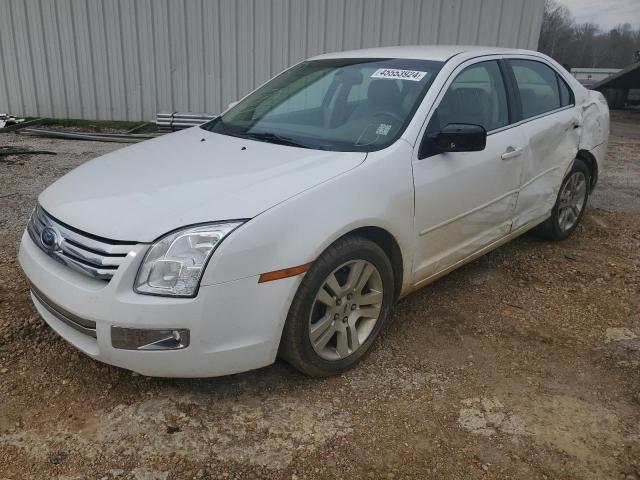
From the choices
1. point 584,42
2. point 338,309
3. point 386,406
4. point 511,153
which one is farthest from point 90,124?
point 584,42

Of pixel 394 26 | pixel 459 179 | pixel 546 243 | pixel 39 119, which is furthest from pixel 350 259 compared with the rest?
pixel 39 119

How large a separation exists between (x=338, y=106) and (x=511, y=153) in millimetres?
1192

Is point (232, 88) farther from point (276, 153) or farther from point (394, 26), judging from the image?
point (276, 153)

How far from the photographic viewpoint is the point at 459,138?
305cm

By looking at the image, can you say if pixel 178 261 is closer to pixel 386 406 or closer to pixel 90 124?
pixel 386 406

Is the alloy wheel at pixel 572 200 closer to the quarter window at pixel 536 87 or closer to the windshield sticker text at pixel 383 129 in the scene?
the quarter window at pixel 536 87

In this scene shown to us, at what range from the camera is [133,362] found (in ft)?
7.87

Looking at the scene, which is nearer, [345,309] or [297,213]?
[297,213]

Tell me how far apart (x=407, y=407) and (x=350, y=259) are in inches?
29.5

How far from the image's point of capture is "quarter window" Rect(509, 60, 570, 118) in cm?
402

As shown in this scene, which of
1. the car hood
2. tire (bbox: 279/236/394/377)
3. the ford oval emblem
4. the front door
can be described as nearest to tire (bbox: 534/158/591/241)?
the front door

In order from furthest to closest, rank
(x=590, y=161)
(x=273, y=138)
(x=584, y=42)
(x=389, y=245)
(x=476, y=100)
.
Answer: (x=584, y=42), (x=590, y=161), (x=476, y=100), (x=273, y=138), (x=389, y=245)

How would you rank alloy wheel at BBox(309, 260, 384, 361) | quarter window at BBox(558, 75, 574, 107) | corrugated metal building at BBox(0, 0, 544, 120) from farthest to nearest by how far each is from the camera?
corrugated metal building at BBox(0, 0, 544, 120), quarter window at BBox(558, 75, 574, 107), alloy wheel at BBox(309, 260, 384, 361)

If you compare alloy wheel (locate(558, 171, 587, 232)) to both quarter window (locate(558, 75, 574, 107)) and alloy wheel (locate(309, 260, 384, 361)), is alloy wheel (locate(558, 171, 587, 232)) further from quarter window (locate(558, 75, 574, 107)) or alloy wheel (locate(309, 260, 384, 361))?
alloy wheel (locate(309, 260, 384, 361))
